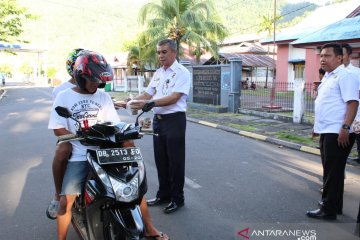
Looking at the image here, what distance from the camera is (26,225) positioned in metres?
3.99

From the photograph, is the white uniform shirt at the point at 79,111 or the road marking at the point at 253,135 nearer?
the white uniform shirt at the point at 79,111

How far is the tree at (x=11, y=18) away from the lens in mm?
26328

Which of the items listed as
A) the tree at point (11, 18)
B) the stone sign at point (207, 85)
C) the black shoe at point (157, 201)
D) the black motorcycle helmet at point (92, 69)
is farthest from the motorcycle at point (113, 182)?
the tree at point (11, 18)

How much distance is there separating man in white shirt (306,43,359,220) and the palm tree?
17.5 meters

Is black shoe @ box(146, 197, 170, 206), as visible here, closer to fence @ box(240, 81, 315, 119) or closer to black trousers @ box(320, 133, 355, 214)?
black trousers @ box(320, 133, 355, 214)

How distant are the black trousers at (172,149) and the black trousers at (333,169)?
1546mm

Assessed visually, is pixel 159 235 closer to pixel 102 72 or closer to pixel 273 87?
pixel 102 72

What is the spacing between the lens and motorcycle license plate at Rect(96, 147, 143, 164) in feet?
8.32

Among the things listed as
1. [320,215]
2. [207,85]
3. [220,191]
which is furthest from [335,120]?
[207,85]

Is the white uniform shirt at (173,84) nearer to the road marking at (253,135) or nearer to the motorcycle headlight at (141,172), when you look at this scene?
the motorcycle headlight at (141,172)

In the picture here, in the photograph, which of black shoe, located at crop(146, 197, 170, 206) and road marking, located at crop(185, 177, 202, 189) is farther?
road marking, located at crop(185, 177, 202, 189)

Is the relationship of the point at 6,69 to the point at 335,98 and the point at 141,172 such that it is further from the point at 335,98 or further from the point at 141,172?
the point at 141,172

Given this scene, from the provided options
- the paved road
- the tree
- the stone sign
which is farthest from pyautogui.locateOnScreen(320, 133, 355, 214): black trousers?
the tree

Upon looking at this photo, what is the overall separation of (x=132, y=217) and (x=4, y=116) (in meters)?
13.2
